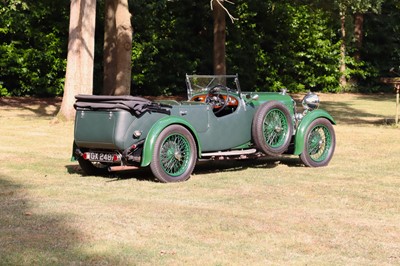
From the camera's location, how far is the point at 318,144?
12133mm

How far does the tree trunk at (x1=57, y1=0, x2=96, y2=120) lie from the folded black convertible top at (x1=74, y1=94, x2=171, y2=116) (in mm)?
8488

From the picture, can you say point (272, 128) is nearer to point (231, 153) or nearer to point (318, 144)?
point (231, 153)

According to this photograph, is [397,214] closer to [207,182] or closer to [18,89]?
[207,182]

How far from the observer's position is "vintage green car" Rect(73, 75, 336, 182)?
33.4 feet

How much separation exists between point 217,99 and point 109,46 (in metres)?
11.7

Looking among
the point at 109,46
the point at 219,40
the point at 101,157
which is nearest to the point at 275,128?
the point at 101,157

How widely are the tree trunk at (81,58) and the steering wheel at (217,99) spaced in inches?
303

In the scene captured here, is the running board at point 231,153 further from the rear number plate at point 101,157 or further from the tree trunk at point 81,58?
the tree trunk at point 81,58

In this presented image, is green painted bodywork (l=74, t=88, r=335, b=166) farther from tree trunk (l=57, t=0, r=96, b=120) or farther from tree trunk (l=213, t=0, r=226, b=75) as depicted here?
tree trunk (l=213, t=0, r=226, b=75)

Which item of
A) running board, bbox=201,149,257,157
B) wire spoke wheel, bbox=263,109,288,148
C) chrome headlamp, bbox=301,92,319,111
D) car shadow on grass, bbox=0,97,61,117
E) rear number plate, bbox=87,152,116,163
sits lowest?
rear number plate, bbox=87,152,116,163

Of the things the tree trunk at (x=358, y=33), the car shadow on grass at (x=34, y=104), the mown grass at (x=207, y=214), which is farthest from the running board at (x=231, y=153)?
the tree trunk at (x=358, y=33)

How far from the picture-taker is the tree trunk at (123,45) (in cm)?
1953

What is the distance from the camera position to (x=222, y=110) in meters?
11.6

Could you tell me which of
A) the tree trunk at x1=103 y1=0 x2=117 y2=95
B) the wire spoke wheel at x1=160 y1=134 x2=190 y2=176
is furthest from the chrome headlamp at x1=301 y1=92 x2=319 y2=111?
the tree trunk at x1=103 y1=0 x2=117 y2=95
